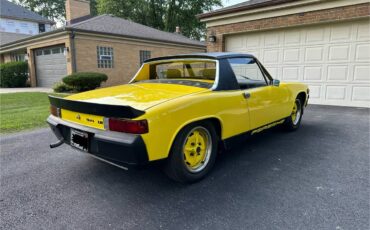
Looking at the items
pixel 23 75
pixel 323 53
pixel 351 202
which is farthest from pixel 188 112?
pixel 23 75

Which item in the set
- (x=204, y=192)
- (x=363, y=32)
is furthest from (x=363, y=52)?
(x=204, y=192)

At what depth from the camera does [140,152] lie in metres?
2.37

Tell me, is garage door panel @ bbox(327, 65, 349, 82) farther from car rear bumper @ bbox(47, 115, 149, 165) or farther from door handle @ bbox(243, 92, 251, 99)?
car rear bumper @ bbox(47, 115, 149, 165)

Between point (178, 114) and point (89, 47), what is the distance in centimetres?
1353

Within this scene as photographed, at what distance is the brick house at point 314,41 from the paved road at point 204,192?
14.8 feet

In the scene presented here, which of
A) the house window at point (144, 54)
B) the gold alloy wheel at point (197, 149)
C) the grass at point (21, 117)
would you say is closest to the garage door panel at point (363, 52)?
the gold alloy wheel at point (197, 149)

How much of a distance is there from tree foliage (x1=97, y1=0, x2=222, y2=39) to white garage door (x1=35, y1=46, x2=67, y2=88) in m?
15.3

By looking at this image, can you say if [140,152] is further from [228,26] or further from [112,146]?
[228,26]

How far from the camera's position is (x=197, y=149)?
3.05 m

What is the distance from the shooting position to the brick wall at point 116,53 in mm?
14273

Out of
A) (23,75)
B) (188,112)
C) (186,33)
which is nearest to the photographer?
(188,112)

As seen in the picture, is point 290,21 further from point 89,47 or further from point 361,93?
point 89,47

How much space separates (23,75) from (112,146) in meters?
18.5

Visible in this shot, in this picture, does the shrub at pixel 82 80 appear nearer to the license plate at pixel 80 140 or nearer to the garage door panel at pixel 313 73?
the garage door panel at pixel 313 73
